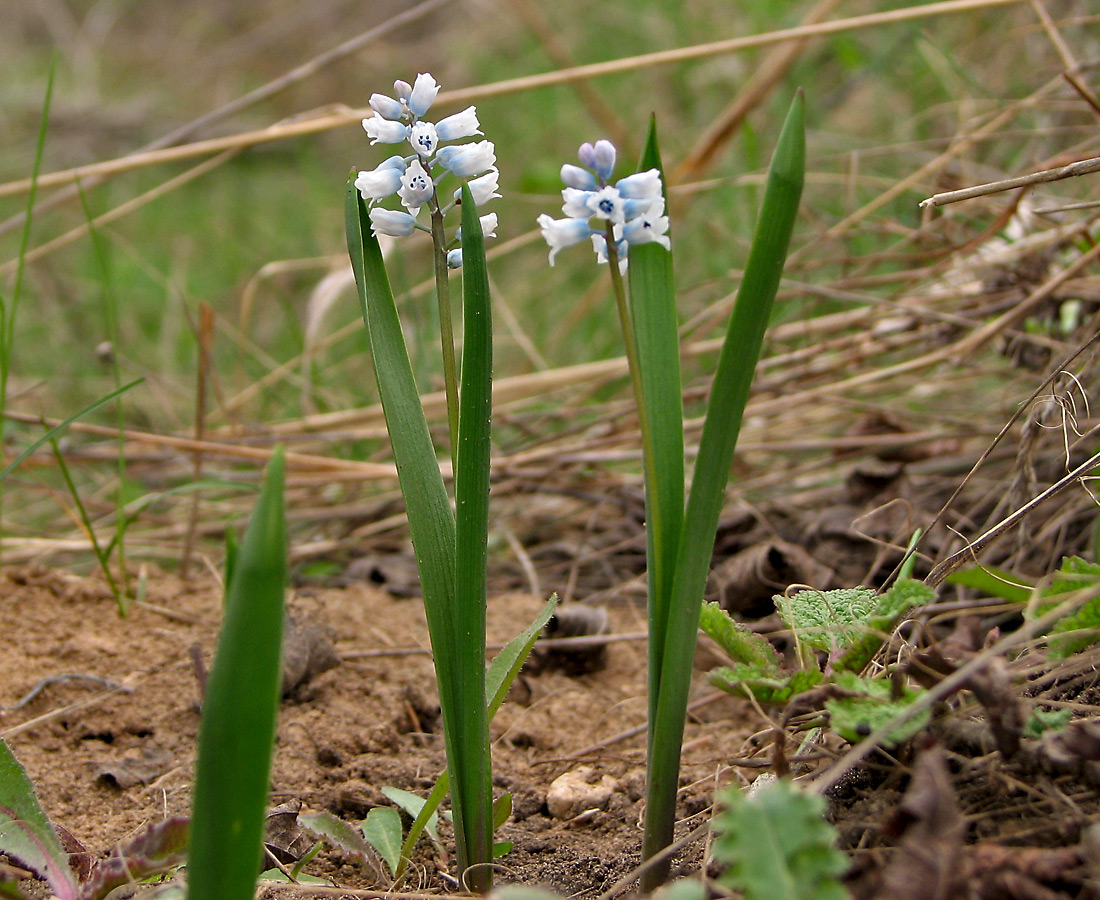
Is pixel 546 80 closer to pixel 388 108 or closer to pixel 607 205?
pixel 388 108

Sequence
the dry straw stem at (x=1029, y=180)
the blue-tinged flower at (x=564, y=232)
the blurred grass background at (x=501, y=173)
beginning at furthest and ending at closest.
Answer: the blurred grass background at (x=501, y=173) < the dry straw stem at (x=1029, y=180) < the blue-tinged flower at (x=564, y=232)

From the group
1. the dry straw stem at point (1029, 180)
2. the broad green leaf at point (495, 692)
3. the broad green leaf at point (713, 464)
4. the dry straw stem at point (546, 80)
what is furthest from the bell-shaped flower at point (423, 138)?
the dry straw stem at point (546, 80)

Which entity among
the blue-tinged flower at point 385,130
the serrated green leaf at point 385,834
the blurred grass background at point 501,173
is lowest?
the serrated green leaf at point 385,834

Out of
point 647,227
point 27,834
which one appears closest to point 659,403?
point 647,227

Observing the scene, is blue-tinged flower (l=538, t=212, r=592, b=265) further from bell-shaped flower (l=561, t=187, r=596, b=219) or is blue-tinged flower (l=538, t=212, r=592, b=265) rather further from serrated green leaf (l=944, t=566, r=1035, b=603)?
serrated green leaf (l=944, t=566, r=1035, b=603)

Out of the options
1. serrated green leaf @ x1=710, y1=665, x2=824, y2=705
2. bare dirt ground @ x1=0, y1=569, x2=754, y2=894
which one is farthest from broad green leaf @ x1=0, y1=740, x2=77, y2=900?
serrated green leaf @ x1=710, y1=665, x2=824, y2=705

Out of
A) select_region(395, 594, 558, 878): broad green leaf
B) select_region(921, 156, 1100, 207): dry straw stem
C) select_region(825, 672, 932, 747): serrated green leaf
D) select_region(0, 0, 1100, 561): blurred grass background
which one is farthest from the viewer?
select_region(0, 0, 1100, 561): blurred grass background

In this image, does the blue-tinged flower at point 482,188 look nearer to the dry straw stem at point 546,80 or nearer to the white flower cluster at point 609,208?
the white flower cluster at point 609,208
